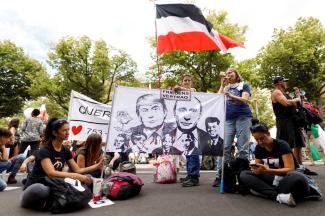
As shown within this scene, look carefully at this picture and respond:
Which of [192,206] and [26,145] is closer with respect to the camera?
[192,206]

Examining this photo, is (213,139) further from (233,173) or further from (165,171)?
(165,171)

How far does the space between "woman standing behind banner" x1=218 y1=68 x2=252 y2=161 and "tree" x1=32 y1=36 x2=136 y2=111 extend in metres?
23.2

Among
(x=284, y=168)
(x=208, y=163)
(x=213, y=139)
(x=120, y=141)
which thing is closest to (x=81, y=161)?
(x=120, y=141)

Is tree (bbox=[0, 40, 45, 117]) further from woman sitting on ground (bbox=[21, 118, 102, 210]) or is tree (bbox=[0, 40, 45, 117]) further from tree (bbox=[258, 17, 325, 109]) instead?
woman sitting on ground (bbox=[21, 118, 102, 210])

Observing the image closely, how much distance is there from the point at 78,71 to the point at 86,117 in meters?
20.4

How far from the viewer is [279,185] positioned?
395 cm

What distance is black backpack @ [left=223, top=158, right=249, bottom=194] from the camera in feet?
15.1

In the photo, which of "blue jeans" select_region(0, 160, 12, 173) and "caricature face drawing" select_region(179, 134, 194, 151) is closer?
"caricature face drawing" select_region(179, 134, 194, 151)


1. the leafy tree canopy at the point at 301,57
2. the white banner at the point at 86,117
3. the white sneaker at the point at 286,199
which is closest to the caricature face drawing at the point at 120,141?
the white sneaker at the point at 286,199

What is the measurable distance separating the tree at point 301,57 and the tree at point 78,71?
13.8 m

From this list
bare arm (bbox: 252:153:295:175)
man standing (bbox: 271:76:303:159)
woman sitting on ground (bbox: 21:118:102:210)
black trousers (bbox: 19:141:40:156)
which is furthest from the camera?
black trousers (bbox: 19:141:40:156)

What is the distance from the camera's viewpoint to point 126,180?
4539 mm

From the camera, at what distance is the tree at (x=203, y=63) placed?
828 inches


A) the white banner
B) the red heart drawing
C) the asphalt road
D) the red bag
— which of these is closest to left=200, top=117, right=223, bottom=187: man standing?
the asphalt road
